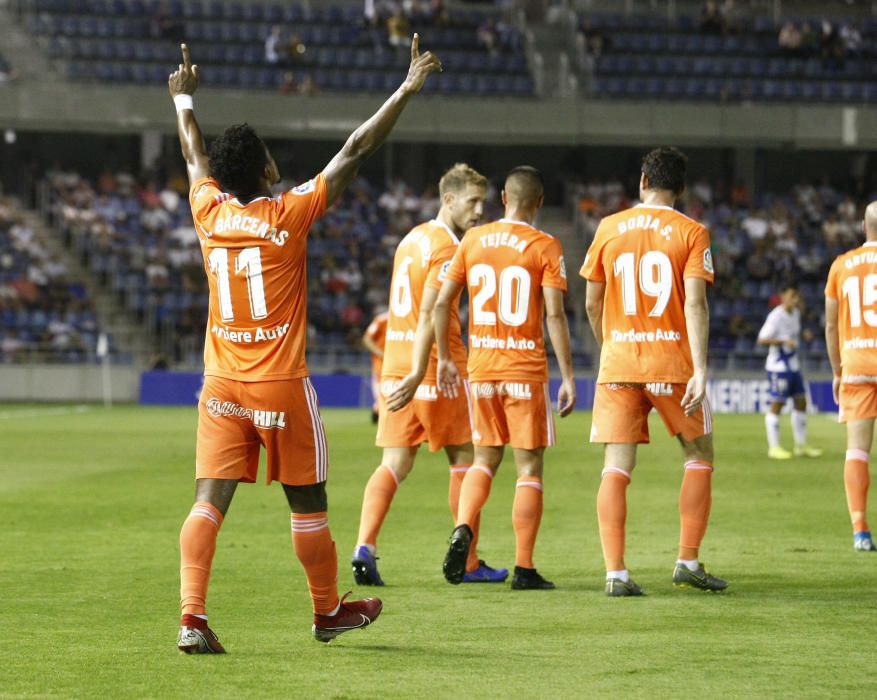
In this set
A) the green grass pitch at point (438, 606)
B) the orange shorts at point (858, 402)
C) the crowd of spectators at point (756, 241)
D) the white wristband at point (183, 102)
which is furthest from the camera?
the crowd of spectators at point (756, 241)

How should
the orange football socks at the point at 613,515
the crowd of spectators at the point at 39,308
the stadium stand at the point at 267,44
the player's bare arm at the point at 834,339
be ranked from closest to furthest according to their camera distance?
the orange football socks at the point at 613,515
the player's bare arm at the point at 834,339
the crowd of spectators at the point at 39,308
the stadium stand at the point at 267,44

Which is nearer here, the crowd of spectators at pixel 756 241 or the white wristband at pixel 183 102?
the white wristband at pixel 183 102

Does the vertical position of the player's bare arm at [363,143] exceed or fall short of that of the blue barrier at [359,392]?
it exceeds it

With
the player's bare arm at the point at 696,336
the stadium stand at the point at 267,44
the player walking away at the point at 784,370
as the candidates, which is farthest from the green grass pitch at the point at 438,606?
the stadium stand at the point at 267,44

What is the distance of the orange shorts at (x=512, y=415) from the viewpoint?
8.69 meters

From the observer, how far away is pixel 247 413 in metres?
6.46

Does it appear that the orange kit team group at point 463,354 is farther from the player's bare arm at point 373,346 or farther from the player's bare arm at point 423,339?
the player's bare arm at point 373,346

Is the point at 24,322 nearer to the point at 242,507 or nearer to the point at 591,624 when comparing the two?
the point at 242,507

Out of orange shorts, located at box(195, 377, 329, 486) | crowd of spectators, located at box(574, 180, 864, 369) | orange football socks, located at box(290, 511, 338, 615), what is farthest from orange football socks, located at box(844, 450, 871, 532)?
crowd of spectators, located at box(574, 180, 864, 369)

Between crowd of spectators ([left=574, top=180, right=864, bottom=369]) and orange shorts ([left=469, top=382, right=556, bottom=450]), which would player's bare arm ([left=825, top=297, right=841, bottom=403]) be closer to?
orange shorts ([left=469, top=382, right=556, bottom=450])

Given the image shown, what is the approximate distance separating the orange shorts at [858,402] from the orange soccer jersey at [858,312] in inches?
1.6

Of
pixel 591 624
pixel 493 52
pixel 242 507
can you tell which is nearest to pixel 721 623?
pixel 591 624

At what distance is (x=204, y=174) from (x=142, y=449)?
15.0m

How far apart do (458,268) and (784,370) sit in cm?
1208
